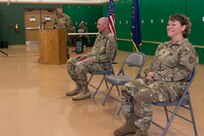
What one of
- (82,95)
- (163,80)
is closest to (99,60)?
(82,95)

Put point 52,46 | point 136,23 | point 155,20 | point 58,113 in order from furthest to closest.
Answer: point 155,20
point 52,46
point 136,23
point 58,113

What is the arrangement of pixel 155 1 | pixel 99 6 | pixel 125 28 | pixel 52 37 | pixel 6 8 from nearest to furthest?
1. pixel 52 37
2. pixel 155 1
3. pixel 125 28
4. pixel 6 8
5. pixel 99 6

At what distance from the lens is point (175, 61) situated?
2.50m

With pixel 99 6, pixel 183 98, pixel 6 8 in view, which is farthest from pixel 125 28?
pixel 183 98

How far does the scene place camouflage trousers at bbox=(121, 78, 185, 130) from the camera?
232 centimetres

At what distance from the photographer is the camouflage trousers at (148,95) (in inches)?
91.3

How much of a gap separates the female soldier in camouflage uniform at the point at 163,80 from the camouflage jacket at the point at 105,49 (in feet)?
4.38

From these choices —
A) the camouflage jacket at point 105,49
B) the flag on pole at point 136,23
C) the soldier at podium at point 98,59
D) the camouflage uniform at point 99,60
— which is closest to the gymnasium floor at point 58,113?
the soldier at podium at point 98,59

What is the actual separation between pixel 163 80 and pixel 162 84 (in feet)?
0.24

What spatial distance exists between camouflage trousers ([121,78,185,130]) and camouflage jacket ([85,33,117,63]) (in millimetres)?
1496

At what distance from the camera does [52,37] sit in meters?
7.75

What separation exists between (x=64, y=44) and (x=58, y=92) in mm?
3647

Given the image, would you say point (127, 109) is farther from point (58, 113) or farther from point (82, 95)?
point (82, 95)

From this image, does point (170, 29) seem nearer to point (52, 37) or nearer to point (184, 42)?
point (184, 42)
